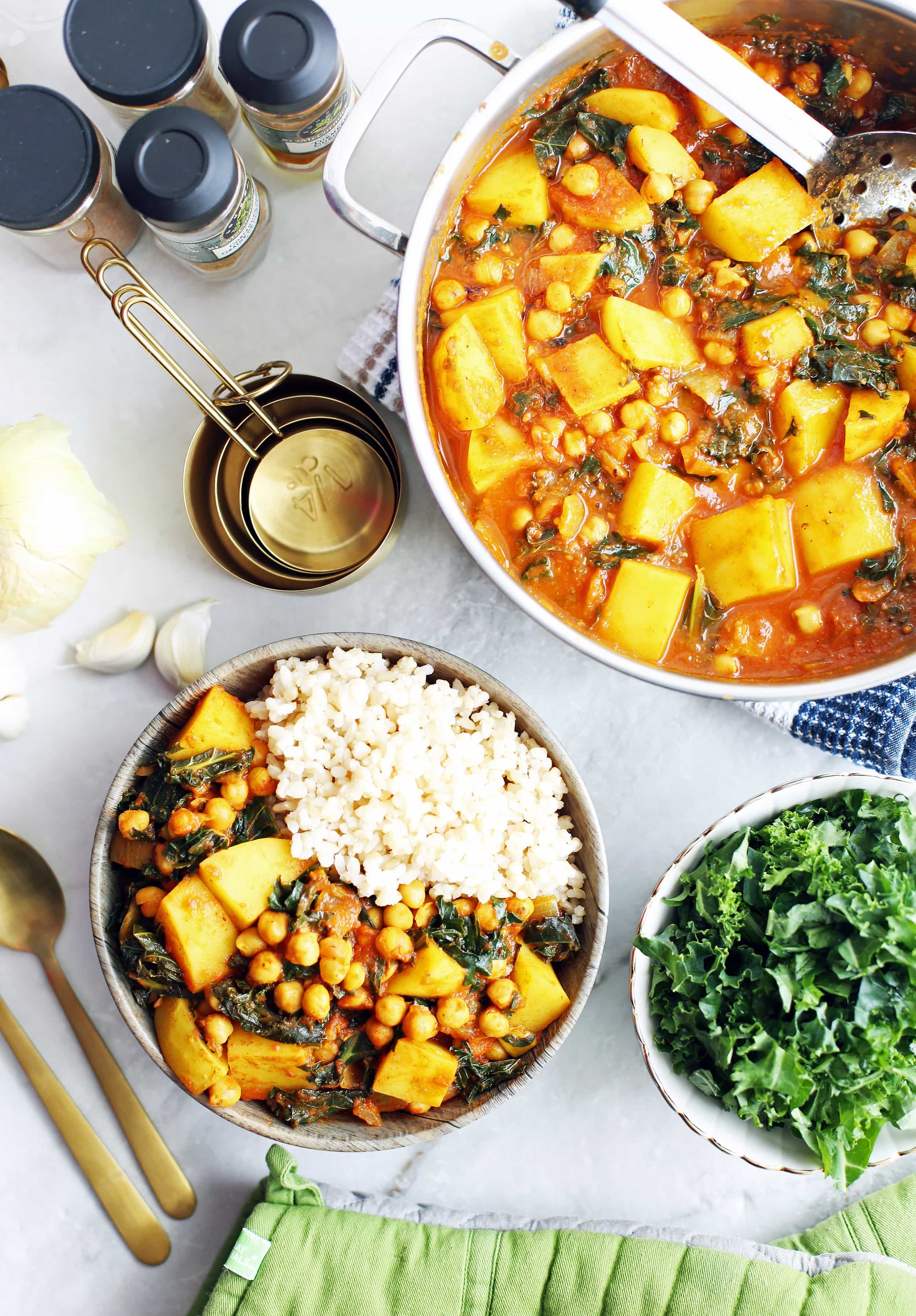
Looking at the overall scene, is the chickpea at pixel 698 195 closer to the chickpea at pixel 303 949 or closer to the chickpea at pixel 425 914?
the chickpea at pixel 425 914

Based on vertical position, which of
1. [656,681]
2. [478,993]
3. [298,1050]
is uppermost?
[656,681]

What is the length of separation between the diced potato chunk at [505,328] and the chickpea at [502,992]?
1.47m

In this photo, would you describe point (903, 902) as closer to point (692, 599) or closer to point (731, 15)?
point (692, 599)

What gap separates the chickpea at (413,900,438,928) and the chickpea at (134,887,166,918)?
2.03 feet

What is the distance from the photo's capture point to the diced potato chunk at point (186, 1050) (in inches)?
85.2

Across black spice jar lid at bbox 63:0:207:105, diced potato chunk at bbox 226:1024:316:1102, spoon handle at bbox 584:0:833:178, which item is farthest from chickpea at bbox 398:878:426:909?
black spice jar lid at bbox 63:0:207:105

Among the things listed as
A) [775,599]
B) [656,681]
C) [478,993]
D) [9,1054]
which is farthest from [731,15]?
[9,1054]

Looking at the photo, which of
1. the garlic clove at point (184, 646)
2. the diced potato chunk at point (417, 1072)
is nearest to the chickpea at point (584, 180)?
the garlic clove at point (184, 646)

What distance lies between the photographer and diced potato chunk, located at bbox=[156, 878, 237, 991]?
2.16m

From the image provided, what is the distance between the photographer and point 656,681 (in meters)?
2.12

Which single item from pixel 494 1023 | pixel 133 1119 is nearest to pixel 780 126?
pixel 494 1023

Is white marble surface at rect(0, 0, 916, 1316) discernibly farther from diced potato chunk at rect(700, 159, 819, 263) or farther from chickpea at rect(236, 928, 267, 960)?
diced potato chunk at rect(700, 159, 819, 263)

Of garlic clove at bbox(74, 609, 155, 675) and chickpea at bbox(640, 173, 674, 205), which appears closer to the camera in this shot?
chickpea at bbox(640, 173, 674, 205)

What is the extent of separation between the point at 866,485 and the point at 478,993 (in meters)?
1.56
